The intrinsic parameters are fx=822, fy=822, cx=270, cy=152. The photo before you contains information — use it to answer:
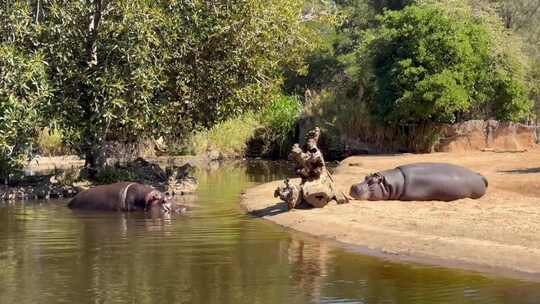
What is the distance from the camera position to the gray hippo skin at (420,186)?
1688 cm

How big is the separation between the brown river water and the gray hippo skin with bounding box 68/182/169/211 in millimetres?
1871

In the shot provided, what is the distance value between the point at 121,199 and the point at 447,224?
769 centimetres

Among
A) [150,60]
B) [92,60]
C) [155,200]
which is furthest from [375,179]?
[92,60]

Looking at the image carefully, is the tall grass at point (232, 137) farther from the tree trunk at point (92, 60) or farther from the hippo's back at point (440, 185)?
the hippo's back at point (440, 185)

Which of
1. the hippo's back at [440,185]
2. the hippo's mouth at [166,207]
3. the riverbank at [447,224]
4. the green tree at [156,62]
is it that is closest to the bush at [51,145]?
the green tree at [156,62]

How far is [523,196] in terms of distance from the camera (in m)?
16.7

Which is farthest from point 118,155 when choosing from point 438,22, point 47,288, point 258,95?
point 47,288

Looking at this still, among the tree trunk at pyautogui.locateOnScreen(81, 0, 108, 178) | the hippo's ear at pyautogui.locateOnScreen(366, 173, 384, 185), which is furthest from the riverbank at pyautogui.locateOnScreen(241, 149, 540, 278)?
the tree trunk at pyautogui.locateOnScreen(81, 0, 108, 178)

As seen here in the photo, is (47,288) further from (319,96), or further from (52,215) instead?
(319,96)

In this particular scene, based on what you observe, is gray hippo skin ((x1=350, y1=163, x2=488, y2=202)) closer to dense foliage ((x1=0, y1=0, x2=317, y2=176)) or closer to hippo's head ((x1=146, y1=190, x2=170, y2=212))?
hippo's head ((x1=146, y1=190, x2=170, y2=212))

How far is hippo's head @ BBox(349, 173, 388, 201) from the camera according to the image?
17.0 metres

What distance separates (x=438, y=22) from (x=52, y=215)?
18495 millimetres

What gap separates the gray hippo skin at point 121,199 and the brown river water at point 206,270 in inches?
73.6

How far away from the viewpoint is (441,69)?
1187 inches
